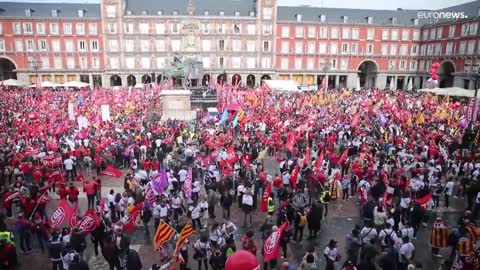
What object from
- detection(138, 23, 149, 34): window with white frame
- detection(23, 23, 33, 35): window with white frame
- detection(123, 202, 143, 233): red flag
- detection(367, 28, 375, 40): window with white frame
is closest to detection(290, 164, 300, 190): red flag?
detection(123, 202, 143, 233): red flag

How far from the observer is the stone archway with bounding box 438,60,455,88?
59.8m

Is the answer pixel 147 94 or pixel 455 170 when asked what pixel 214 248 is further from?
pixel 147 94

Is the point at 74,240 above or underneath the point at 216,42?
underneath

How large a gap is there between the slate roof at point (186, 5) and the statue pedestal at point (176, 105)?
36971mm

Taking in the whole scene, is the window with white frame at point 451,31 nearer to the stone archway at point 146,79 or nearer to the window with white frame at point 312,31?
the window with white frame at point 312,31

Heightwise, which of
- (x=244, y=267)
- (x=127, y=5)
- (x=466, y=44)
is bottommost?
(x=244, y=267)

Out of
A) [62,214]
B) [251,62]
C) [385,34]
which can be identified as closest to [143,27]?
[251,62]

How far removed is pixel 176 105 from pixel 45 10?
4502 centimetres

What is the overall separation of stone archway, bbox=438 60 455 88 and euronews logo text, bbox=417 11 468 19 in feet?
23.6

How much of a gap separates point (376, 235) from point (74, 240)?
768 centimetres

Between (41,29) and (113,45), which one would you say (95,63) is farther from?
(41,29)

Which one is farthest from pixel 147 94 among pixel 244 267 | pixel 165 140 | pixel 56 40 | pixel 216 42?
pixel 244 267

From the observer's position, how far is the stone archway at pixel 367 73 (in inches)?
2709

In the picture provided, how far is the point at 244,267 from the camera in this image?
5418 millimetres
